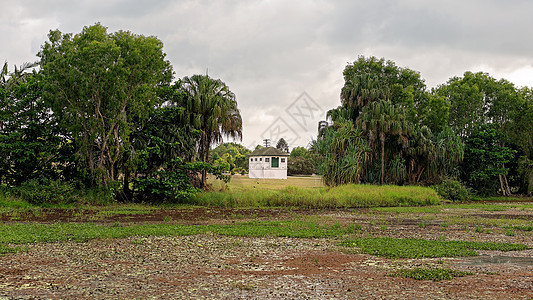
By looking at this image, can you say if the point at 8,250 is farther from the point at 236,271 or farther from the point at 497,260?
the point at 497,260

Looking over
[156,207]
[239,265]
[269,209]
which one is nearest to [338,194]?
[269,209]

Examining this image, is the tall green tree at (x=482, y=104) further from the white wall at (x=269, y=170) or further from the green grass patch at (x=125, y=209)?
the green grass patch at (x=125, y=209)

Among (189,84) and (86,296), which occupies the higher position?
(189,84)

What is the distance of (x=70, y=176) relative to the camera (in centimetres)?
2000

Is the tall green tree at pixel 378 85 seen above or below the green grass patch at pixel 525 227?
above

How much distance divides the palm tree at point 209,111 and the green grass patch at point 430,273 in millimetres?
16367

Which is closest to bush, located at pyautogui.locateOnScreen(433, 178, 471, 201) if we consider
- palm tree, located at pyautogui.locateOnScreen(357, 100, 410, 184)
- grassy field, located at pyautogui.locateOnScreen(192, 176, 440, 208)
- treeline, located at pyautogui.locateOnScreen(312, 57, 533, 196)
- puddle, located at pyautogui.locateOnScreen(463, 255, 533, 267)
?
treeline, located at pyautogui.locateOnScreen(312, 57, 533, 196)

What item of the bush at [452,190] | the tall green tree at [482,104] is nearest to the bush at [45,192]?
the bush at [452,190]

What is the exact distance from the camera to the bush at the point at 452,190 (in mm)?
26438

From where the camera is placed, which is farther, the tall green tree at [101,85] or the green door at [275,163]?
the green door at [275,163]

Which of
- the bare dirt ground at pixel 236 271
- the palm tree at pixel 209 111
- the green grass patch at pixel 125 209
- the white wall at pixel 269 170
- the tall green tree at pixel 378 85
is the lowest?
the bare dirt ground at pixel 236 271

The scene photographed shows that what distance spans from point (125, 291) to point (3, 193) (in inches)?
598

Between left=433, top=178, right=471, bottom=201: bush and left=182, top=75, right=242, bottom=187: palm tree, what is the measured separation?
13.9 metres

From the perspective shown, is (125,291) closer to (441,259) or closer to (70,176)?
(441,259)
